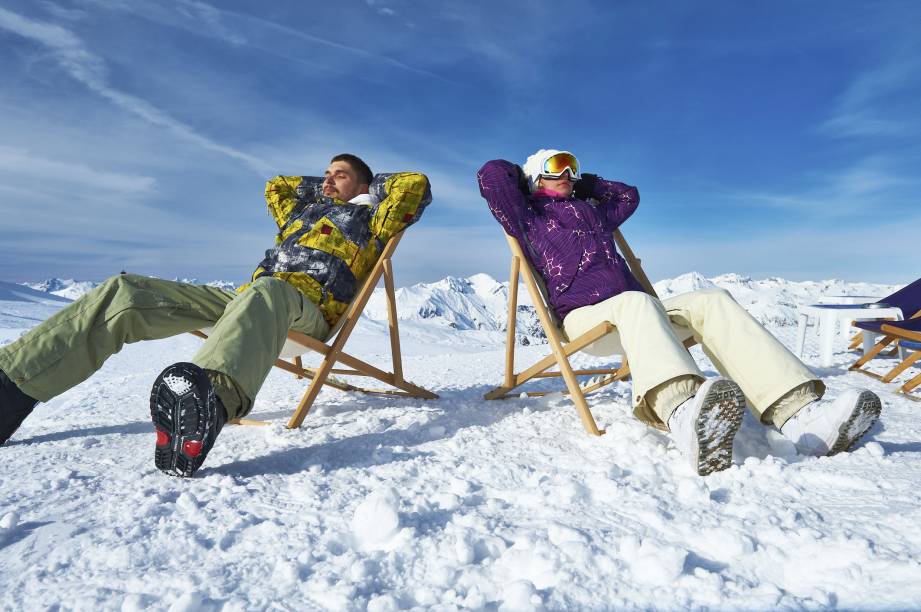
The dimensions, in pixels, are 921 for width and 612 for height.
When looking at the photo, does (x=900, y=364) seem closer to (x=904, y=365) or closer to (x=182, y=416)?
(x=904, y=365)

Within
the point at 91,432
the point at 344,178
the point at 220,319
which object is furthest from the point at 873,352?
the point at 91,432

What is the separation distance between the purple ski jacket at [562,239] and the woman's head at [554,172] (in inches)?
3.7

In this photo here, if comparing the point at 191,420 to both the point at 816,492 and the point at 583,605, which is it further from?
the point at 816,492

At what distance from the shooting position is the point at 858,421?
1932 mm

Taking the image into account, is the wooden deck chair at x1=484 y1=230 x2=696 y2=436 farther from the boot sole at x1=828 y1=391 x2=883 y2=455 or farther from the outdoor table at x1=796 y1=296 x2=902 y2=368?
the outdoor table at x1=796 y1=296 x2=902 y2=368

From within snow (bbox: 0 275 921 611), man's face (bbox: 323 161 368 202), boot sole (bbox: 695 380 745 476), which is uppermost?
man's face (bbox: 323 161 368 202)

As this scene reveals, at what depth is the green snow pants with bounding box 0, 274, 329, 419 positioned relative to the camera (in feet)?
6.54

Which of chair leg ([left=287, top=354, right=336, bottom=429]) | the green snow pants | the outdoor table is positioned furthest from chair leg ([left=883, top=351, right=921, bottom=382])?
the green snow pants

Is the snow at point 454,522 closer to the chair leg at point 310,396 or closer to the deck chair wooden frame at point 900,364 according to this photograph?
the chair leg at point 310,396

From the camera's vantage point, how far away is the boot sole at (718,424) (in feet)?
5.79

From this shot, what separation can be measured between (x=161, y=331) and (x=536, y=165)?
2476mm

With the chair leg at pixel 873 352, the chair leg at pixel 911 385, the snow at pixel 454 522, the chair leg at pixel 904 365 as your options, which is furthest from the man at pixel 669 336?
the chair leg at pixel 873 352

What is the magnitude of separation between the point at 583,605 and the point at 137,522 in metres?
1.23

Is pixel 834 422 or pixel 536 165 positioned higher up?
pixel 536 165
